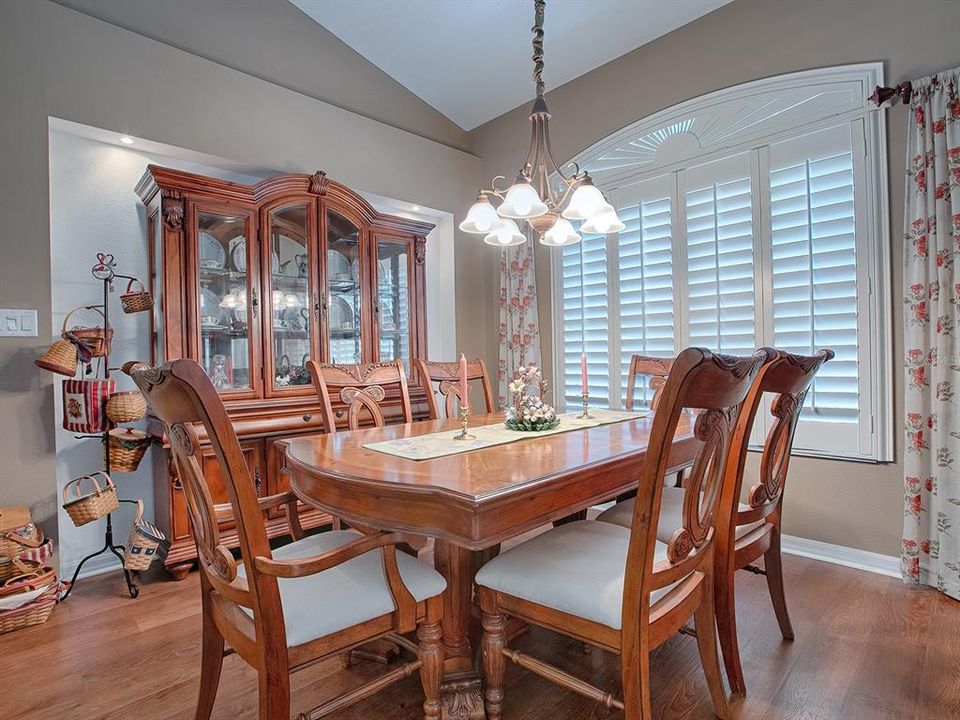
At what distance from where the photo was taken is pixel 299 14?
3.31 metres

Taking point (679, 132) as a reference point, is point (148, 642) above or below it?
below

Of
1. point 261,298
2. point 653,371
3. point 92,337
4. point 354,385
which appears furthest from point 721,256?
point 92,337

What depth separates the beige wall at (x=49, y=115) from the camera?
2.34 metres

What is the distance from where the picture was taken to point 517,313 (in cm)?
400

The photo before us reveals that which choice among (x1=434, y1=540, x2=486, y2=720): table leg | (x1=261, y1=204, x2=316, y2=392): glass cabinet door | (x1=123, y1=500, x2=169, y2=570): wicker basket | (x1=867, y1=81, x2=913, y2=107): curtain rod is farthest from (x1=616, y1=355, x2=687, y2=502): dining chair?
(x1=123, y1=500, x2=169, y2=570): wicker basket

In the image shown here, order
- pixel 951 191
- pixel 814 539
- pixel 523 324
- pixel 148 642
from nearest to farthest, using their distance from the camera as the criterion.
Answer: pixel 148 642 → pixel 951 191 → pixel 814 539 → pixel 523 324

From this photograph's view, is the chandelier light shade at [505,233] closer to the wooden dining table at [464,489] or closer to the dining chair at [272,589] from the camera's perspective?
the wooden dining table at [464,489]

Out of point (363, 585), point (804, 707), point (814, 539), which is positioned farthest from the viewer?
point (814, 539)

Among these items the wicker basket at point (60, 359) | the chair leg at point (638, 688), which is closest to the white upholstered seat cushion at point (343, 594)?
the chair leg at point (638, 688)

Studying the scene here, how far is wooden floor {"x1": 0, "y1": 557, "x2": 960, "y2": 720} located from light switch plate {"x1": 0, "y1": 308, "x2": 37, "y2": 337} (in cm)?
120

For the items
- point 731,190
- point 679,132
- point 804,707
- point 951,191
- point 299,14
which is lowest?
point 804,707

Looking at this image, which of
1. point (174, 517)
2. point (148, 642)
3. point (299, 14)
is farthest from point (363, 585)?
point (299, 14)

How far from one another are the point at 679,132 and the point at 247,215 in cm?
252

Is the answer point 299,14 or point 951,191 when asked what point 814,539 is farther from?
point 299,14
